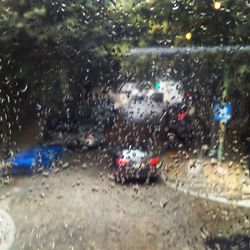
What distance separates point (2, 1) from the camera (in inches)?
38.2

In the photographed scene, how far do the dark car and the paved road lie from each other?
24mm

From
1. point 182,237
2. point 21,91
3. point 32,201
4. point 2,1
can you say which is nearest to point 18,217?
point 32,201

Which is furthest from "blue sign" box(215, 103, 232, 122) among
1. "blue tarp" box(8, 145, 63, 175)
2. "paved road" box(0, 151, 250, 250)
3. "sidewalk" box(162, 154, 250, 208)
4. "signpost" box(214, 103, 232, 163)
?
"blue tarp" box(8, 145, 63, 175)

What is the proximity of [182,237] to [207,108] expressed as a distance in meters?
0.34

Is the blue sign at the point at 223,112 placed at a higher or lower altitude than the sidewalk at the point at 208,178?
higher

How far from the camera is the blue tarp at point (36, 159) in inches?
40.7

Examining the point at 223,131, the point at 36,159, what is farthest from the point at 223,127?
the point at 36,159

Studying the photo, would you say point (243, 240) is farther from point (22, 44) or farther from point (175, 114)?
point (22, 44)

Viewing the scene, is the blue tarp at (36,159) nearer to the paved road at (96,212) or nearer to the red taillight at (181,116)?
the paved road at (96,212)

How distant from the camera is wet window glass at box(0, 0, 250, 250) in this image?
100 centimetres

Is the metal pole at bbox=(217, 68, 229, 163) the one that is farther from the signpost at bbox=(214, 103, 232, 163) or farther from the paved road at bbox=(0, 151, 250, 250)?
the paved road at bbox=(0, 151, 250, 250)

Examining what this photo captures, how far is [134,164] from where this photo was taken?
1026mm

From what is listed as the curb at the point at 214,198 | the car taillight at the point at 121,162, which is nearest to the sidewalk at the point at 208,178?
the curb at the point at 214,198

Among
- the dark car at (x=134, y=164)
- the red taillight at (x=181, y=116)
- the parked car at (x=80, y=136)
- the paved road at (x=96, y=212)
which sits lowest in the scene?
the paved road at (x=96, y=212)
